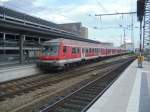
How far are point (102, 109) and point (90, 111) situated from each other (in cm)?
51

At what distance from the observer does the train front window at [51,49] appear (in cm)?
2327

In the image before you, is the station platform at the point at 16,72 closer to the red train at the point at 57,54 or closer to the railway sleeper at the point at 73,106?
the red train at the point at 57,54

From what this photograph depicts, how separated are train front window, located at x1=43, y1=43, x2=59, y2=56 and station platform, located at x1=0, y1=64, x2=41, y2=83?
1699 mm

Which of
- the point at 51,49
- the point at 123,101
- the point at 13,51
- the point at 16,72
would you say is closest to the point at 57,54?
the point at 51,49

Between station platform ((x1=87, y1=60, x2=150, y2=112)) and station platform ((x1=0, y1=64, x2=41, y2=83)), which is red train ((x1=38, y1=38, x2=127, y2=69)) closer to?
station platform ((x1=0, y1=64, x2=41, y2=83))

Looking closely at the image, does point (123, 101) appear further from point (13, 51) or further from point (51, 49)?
point (13, 51)

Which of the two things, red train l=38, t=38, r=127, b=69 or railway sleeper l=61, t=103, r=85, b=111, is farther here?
red train l=38, t=38, r=127, b=69

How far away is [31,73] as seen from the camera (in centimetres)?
2203

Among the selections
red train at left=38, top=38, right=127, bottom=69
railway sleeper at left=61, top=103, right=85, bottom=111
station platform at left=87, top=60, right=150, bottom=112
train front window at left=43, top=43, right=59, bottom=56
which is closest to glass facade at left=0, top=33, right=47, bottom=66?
train front window at left=43, top=43, right=59, bottom=56

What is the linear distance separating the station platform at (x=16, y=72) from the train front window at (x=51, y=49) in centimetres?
170

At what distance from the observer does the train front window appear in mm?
23266

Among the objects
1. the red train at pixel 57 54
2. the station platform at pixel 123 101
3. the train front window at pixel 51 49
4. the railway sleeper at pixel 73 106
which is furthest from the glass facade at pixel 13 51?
the railway sleeper at pixel 73 106

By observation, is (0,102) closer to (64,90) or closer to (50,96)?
(50,96)

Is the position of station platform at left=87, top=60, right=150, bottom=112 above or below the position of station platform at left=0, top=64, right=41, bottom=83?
below
